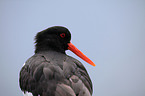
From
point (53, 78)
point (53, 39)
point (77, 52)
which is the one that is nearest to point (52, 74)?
point (53, 78)

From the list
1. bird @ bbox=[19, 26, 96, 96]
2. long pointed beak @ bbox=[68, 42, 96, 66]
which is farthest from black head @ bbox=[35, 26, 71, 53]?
long pointed beak @ bbox=[68, 42, 96, 66]

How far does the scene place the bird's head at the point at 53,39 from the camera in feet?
11.8

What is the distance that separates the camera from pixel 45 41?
11.9ft

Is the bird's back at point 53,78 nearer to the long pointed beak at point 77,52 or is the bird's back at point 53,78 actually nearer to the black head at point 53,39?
the black head at point 53,39

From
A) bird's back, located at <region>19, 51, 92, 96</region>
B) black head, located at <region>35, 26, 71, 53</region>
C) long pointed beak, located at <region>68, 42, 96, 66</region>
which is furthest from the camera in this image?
long pointed beak, located at <region>68, 42, 96, 66</region>

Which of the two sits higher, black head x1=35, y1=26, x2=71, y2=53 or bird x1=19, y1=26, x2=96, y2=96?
black head x1=35, y1=26, x2=71, y2=53

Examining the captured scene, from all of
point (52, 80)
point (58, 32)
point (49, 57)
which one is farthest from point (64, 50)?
point (52, 80)

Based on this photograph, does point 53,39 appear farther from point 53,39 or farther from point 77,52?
point 77,52

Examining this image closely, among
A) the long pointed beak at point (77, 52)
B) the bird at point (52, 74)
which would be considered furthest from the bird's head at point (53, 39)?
the long pointed beak at point (77, 52)

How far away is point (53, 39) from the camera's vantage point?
3.60 metres

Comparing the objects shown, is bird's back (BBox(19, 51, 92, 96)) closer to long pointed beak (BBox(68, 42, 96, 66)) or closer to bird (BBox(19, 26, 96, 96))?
bird (BBox(19, 26, 96, 96))

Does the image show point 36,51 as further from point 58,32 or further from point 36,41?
point 58,32

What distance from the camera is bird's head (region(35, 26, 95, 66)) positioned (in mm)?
3584

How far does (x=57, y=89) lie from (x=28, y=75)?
67 cm
